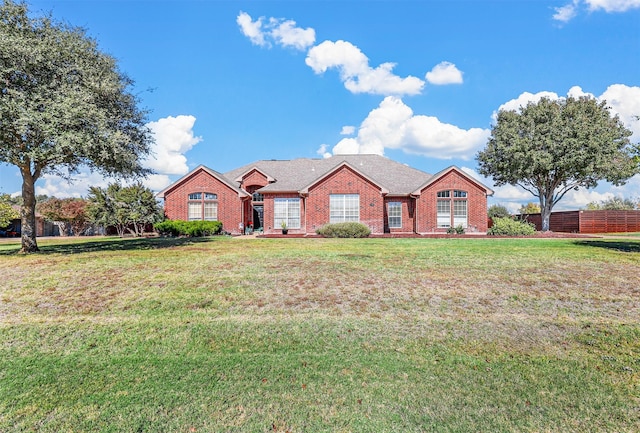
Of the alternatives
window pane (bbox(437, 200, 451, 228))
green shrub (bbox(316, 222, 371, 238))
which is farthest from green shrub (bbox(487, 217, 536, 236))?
green shrub (bbox(316, 222, 371, 238))

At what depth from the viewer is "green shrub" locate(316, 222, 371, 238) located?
22.6 m

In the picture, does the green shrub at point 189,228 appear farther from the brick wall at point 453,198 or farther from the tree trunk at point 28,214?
the brick wall at point 453,198

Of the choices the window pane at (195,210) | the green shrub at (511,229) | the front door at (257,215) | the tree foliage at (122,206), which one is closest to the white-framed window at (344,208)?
the front door at (257,215)

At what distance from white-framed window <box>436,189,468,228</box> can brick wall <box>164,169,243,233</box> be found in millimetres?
15496

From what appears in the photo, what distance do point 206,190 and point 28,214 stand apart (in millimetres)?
13277

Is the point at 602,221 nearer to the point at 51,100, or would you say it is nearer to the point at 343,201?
the point at 343,201

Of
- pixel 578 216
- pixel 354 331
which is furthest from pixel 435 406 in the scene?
pixel 578 216

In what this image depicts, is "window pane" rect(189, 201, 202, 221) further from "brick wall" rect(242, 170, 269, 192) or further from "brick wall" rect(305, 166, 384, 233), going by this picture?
"brick wall" rect(305, 166, 384, 233)

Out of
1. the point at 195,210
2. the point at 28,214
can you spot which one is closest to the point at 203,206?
the point at 195,210

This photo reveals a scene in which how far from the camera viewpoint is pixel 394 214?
2714cm

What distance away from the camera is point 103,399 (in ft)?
13.9

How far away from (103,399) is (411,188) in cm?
2535

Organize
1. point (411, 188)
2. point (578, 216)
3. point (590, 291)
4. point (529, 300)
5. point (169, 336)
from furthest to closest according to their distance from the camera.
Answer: point (578, 216) < point (411, 188) < point (590, 291) < point (529, 300) < point (169, 336)

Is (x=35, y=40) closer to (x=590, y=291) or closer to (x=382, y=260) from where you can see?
(x=382, y=260)
